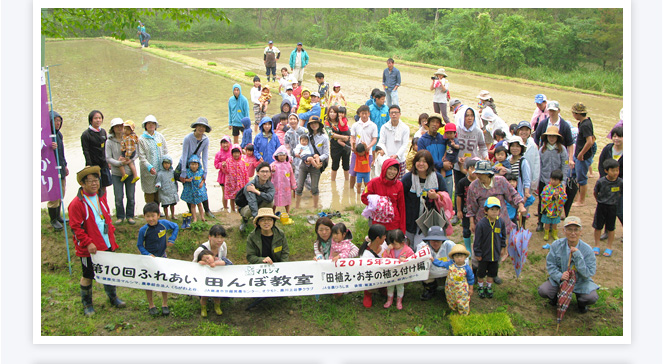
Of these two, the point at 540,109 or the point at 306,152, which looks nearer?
the point at 306,152

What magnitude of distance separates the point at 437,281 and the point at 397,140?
294cm

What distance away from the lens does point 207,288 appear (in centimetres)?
583

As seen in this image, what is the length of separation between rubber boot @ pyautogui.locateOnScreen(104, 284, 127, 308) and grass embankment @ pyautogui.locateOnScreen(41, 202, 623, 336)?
0.07 metres

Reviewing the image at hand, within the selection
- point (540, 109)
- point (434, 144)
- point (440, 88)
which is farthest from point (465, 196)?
point (440, 88)

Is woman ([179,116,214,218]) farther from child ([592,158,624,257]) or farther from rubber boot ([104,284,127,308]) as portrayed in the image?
child ([592,158,624,257])

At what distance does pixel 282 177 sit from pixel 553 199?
3.95 metres

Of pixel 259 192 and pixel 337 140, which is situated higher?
pixel 337 140

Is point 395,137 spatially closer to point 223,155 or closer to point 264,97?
point 223,155

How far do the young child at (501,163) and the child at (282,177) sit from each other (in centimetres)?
302

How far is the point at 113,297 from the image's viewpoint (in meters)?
6.03

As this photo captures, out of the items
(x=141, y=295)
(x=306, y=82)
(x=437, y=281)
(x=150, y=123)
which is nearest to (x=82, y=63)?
(x=306, y=82)

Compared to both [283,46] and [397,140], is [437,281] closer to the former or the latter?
[397,140]

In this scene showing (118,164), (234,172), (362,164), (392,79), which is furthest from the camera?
(392,79)

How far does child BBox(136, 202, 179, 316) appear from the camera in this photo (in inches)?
233
